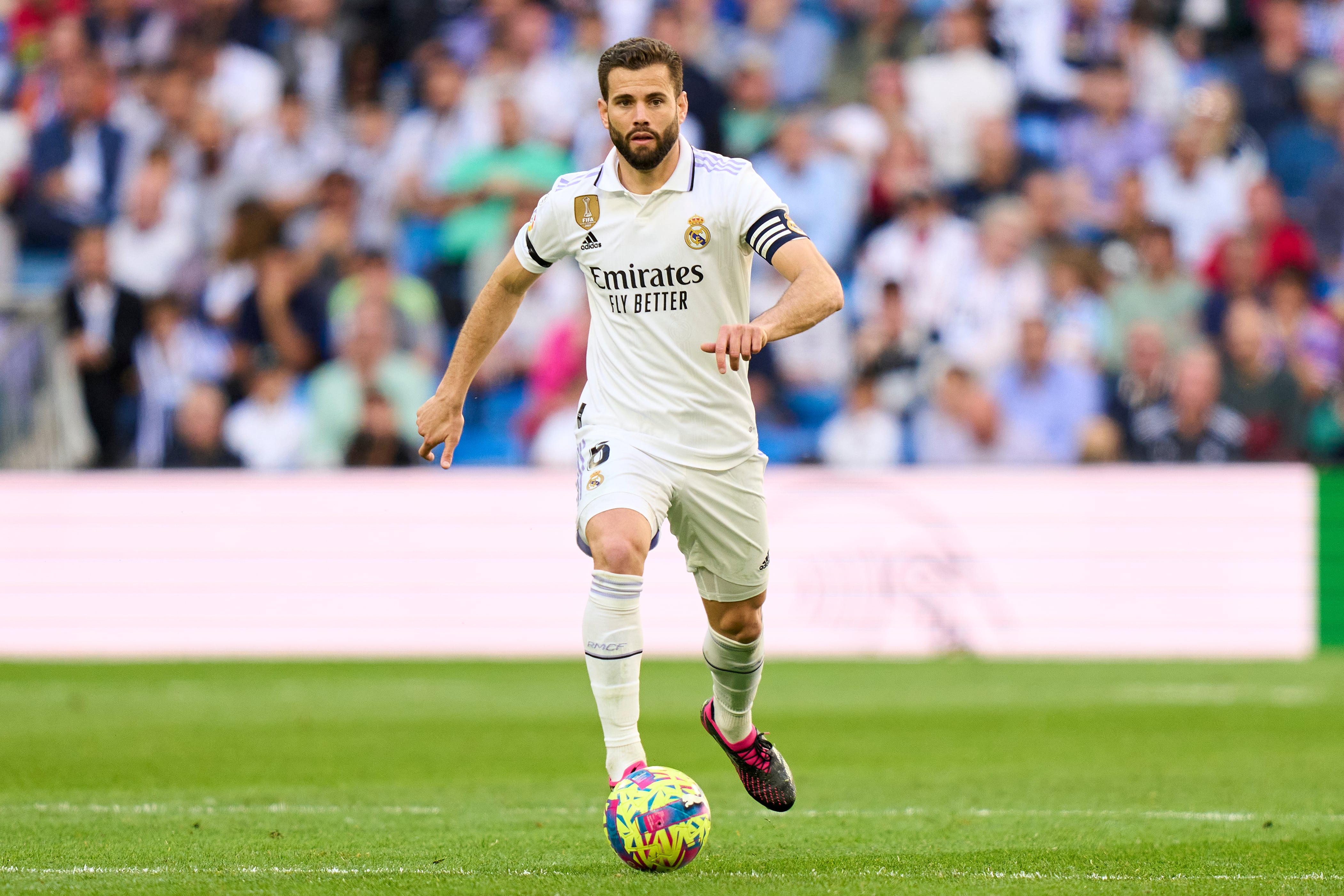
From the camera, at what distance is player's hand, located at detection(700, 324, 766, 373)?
5.24m

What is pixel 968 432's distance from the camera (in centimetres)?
1470

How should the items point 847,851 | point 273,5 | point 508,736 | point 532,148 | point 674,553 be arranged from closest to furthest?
point 847,851, point 508,736, point 674,553, point 532,148, point 273,5

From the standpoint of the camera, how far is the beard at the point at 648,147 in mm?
5898

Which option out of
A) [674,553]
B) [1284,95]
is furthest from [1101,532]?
[1284,95]

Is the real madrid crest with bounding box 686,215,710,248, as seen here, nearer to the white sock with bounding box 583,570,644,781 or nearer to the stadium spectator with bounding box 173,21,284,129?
the white sock with bounding box 583,570,644,781

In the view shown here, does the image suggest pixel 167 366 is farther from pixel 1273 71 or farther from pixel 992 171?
pixel 1273 71

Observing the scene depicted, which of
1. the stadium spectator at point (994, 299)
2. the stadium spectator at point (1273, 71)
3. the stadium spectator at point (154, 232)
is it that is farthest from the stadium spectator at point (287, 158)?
the stadium spectator at point (1273, 71)

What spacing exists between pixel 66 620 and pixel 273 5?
7138 mm

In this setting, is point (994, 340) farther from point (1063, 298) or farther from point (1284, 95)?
point (1284, 95)

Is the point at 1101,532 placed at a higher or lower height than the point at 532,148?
lower

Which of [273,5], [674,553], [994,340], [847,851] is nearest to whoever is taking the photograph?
[847,851]

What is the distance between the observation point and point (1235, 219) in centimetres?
1608

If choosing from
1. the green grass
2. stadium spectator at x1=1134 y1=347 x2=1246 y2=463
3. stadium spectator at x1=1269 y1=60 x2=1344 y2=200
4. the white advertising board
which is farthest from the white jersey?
stadium spectator at x1=1269 y1=60 x2=1344 y2=200

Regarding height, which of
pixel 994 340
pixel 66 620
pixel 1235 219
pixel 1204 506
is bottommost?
pixel 66 620
